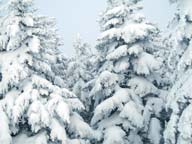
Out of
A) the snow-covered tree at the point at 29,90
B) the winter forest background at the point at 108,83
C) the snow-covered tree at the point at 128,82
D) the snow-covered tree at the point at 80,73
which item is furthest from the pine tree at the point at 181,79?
the snow-covered tree at the point at 80,73

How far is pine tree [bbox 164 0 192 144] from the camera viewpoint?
1670 centimetres

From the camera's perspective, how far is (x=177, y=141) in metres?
17.2

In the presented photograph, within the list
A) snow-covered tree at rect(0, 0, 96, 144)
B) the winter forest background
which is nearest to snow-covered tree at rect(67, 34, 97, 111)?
the winter forest background

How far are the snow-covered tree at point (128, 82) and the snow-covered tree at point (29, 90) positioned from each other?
394 centimetres

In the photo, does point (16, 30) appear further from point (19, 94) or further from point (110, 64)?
point (110, 64)

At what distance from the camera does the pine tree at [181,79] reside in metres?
16.7

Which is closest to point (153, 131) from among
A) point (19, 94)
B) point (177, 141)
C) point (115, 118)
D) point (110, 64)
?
point (115, 118)

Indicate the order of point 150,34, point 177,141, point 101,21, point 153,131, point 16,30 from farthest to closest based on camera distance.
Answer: point 101,21
point 150,34
point 153,131
point 16,30
point 177,141

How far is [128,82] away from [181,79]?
7.56 m

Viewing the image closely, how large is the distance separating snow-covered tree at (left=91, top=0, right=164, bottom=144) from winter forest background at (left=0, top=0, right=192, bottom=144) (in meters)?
0.06

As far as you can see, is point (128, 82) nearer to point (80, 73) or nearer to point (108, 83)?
point (108, 83)

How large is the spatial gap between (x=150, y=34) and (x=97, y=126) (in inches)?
251

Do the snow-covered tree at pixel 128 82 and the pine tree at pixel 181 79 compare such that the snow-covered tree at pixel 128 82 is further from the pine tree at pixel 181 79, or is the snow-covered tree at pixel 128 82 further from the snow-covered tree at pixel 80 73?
the snow-covered tree at pixel 80 73

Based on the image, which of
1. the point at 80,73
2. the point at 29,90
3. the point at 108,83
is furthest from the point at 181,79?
the point at 80,73
